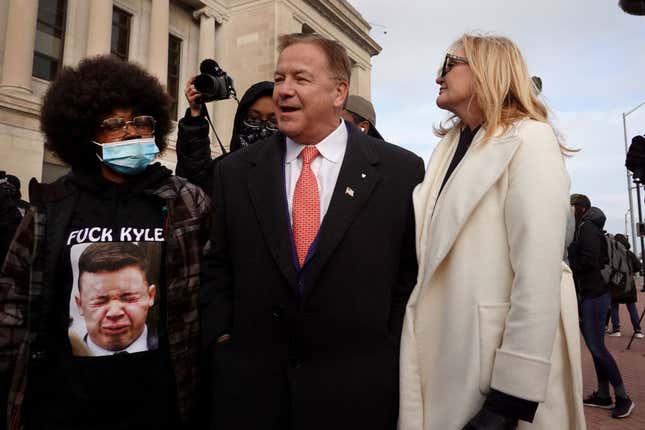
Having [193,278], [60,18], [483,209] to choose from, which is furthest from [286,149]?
[60,18]

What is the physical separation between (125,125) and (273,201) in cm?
92

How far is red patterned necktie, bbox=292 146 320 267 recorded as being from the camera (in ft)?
6.08

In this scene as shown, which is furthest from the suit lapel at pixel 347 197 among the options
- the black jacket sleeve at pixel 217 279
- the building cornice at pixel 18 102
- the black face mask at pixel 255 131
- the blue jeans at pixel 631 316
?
the building cornice at pixel 18 102

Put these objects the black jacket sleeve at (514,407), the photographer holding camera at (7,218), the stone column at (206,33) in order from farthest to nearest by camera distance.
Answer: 1. the stone column at (206,33)
2. the photographer holding camera at (7,218)
3. the black jacket sleeve at (514,407)

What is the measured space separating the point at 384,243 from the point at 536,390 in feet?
2.35

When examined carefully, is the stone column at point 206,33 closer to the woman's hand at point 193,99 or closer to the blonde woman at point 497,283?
the woman's hand at point 193,99

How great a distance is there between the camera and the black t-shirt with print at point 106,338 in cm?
186

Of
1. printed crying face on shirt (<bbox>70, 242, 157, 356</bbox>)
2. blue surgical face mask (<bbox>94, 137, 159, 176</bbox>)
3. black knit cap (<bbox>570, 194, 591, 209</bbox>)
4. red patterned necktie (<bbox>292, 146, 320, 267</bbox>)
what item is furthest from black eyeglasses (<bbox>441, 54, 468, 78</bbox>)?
black knit cap (<bbox>570, 194, 591, 209</bbox>)

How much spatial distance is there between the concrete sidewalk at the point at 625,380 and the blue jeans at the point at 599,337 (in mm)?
353

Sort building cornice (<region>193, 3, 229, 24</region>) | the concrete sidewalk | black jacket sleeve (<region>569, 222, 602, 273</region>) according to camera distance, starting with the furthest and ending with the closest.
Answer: building cornice (<region>193, 3, 229, 24</region>) < black jacket sleeve (<region>569, 222, 602, 273</region>) < the concrete sidewalk

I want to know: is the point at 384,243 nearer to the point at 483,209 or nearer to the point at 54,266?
the point at 483,209

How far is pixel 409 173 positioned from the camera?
2.03 meters

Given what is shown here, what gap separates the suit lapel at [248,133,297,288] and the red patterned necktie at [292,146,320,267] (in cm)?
5

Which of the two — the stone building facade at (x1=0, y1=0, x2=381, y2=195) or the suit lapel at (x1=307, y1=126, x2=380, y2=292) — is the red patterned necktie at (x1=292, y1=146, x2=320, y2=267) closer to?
the suit lapel at (x1=307, y1=126, x2=380, y2=292)
